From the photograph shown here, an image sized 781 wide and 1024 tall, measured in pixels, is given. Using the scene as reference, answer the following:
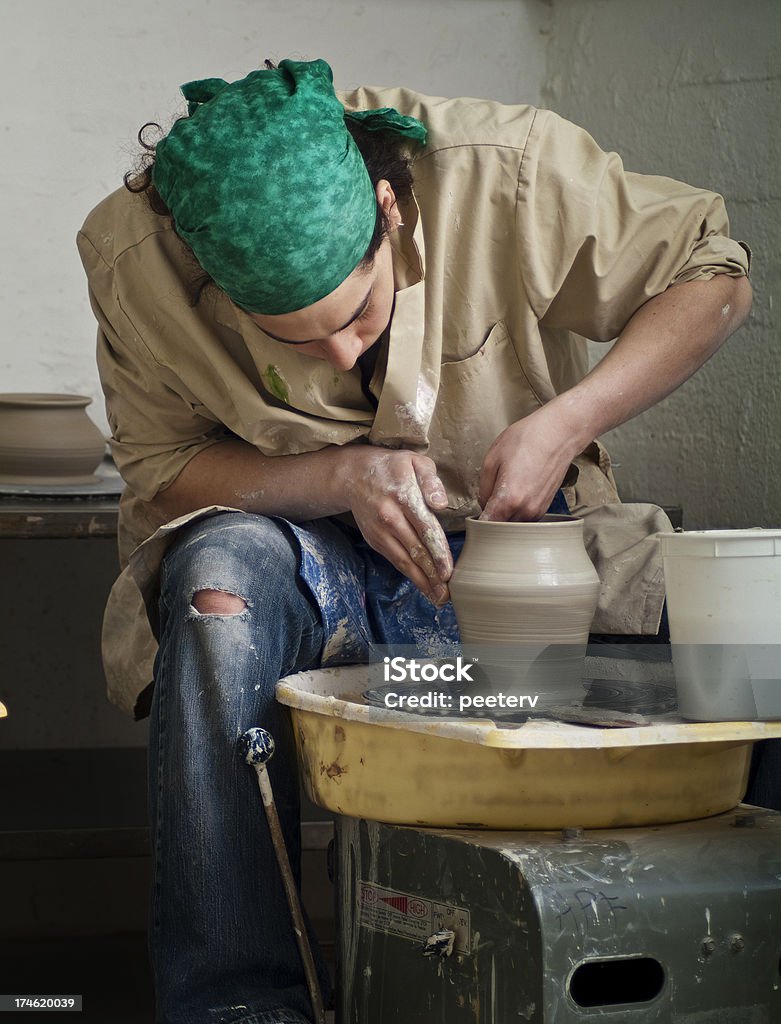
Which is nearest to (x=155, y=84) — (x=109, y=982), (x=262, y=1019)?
(x=109, y=982)

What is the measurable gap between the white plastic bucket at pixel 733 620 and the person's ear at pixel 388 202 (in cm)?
68

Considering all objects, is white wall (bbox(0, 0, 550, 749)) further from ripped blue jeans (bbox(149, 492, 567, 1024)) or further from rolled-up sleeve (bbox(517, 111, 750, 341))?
ripped blue jeans (bbox(149, 492, 567, 1024))

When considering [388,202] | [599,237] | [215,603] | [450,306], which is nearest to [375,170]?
[388,202]

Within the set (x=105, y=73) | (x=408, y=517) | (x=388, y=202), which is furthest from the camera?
(x=105, y=73)

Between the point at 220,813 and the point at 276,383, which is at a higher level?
the point at 276,383

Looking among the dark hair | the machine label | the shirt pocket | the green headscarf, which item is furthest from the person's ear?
the machine label

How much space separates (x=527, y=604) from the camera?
1521 mm

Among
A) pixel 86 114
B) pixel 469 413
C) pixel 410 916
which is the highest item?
pixel 86 114

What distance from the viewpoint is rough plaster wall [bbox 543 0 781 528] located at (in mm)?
2537

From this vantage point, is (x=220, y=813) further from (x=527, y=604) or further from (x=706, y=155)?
(x=706, y=155)

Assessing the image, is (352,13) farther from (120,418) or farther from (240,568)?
(240,568)

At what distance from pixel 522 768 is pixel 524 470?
48cm

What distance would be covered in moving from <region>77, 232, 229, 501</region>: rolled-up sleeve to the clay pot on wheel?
2.01ft

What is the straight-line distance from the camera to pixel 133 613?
195 cm
